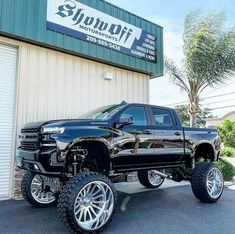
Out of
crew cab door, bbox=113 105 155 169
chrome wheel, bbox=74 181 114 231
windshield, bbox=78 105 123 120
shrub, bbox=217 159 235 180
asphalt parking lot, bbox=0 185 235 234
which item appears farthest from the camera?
shrub, bbox=217 159 235 180

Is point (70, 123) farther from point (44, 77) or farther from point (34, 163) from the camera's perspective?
point (44, 77)

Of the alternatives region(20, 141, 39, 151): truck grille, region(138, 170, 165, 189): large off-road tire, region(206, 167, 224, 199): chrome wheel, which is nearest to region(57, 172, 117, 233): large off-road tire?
region(20, 141, 39, 151): truck grille

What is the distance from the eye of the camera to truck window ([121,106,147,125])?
19.3ft

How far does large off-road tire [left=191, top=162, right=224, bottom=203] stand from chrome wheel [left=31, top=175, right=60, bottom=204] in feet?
10.2

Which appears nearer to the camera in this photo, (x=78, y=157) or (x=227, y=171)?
(x=78, y=157)

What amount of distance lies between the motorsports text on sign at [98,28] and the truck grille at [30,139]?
11.0 ft

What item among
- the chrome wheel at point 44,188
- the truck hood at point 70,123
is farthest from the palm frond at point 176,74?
the chrome wheel at point 44,188

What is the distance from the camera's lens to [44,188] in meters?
5.66

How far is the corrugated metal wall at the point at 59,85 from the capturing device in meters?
7.15

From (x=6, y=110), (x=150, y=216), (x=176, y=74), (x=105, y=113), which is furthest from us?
(x=176, y=74)

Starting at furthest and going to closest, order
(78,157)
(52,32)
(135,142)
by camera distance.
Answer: (52,32)
(135,142)
(78,157)

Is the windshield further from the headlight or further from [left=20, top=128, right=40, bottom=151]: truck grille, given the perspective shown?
[left=20, top=128, right=40, bottom=151]: truck grille

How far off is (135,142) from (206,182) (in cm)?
207

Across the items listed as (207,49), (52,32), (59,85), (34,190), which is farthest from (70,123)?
(207,49)
